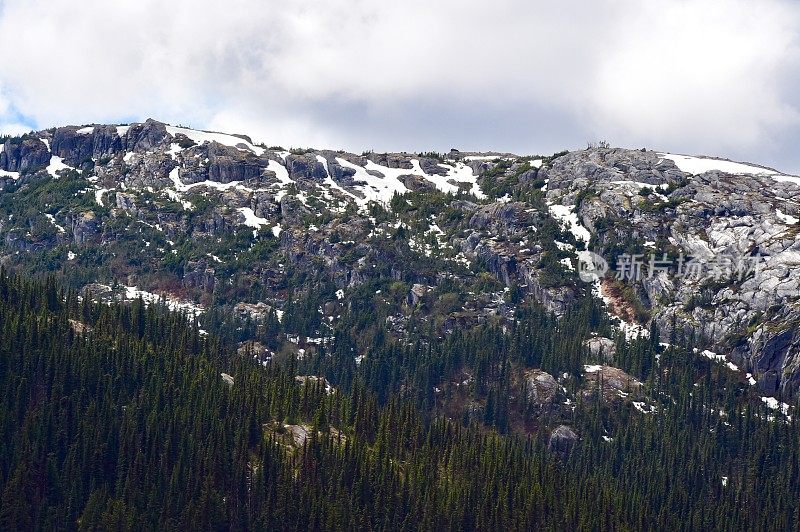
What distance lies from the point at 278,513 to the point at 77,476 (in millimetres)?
35273

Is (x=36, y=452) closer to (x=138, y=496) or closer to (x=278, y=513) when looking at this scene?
(x=138, y=496)

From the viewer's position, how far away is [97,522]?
184625mm

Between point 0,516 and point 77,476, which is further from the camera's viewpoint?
point 77,476

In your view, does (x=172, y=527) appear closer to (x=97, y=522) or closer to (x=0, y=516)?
(x=97, y=522)

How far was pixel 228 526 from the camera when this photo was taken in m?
198

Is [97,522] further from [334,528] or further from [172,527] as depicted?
[334,528]

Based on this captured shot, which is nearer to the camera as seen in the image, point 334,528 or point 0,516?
point 0,516

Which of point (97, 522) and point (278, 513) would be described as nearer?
point (97, 522)

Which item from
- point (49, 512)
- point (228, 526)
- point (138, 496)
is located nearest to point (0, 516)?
point (49, 512)

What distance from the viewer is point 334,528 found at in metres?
197

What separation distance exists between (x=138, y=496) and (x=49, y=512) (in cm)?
1514

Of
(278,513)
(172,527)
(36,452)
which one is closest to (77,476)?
(36,452)

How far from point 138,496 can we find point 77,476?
1197 cm

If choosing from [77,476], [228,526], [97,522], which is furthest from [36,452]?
[228,526]
